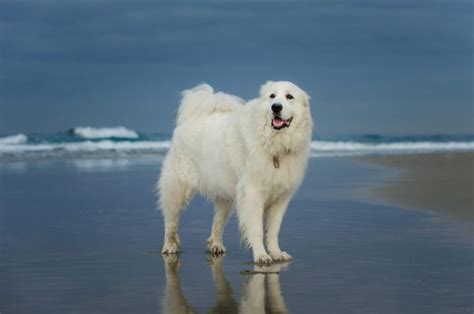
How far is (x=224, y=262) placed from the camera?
7.22 m

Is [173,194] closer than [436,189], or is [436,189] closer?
[173,194]

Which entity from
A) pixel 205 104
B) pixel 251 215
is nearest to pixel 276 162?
pixel 251 215

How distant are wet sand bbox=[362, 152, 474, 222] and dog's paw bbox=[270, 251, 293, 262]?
3289mm

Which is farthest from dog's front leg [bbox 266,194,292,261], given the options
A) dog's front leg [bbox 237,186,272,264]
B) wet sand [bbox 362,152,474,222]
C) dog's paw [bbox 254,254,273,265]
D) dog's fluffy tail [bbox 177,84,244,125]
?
wet sand [bbox 362,152,474,222]

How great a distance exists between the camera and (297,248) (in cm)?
784

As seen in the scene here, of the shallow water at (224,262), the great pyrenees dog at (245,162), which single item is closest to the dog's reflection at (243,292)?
the shallow water at (224,262)

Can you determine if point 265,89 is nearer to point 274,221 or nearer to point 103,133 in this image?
point 274,221

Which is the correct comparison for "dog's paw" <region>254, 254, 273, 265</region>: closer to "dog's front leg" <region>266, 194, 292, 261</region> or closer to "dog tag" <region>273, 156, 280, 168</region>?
"dog's front leg" <region>266, 194, 292, 261</region>

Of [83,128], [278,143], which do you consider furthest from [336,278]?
[83,128]

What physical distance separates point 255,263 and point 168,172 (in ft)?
5.49

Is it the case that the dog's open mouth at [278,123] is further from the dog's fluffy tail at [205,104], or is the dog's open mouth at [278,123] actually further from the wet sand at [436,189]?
the wet sand at [436,189]

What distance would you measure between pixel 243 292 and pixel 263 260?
49.3 inches

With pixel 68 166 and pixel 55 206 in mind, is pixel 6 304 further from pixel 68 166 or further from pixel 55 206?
pixel 68 166

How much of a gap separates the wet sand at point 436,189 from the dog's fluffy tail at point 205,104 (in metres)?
3.16
